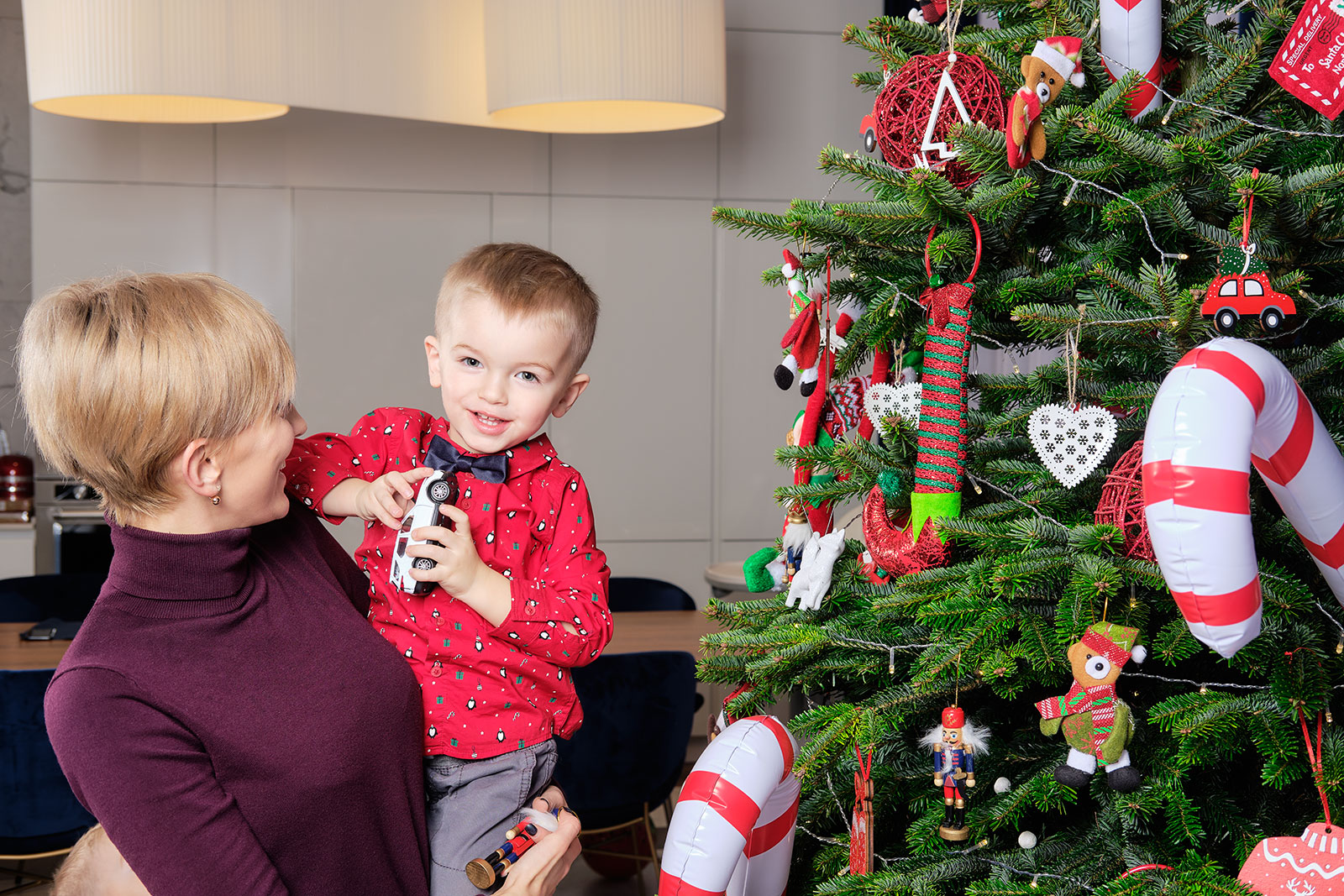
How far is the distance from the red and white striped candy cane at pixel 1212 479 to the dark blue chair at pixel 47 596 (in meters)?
3.16

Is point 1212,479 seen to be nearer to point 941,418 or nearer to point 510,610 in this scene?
point 941,418

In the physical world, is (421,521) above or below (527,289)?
below

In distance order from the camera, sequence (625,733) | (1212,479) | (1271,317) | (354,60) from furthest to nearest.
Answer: (354,60), (625,733), (1271,317), (1212,479)

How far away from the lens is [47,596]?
3131 millimetres

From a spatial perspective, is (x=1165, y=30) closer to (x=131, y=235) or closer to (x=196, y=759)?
(x=196, y=759)

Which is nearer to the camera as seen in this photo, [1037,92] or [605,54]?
[1037,92]

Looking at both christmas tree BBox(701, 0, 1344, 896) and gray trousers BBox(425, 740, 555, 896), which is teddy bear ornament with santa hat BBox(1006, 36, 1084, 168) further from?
gray trousers BBox(425, 740, 555, 896)

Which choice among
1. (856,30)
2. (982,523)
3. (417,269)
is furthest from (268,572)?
(417,269)

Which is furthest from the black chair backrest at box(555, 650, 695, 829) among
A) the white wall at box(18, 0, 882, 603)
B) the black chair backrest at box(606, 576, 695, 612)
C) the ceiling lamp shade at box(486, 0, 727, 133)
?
the white wall at box(18, 0, 882, 603)

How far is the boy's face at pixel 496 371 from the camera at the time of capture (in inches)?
46.2

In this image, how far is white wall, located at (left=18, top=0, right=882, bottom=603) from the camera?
4047mm

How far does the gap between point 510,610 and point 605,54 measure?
243cm

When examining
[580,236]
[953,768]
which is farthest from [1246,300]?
[580,236]

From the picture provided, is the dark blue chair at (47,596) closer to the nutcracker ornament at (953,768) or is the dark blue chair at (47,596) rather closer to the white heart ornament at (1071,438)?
the nutcracker ornament at (953,768)
